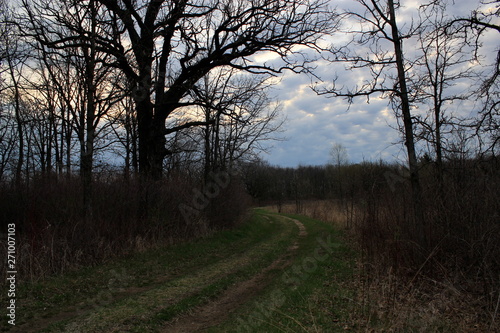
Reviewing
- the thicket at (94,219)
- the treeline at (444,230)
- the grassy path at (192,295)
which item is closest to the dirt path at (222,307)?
the grassy path at (192,295)

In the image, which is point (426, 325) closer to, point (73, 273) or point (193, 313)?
point (193, 313)

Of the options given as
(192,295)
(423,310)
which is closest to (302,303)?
(423,310)

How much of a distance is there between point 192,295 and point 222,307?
34.5 inches

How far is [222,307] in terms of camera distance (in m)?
7.04

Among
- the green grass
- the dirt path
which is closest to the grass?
the dirt path

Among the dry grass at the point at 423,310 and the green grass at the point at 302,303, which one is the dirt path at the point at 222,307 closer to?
the green grass at the point at 302,303

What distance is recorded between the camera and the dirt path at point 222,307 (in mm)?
5961

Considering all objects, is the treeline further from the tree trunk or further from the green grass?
the green grass

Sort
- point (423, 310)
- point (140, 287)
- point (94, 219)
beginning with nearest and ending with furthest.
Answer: point (423, 310), point (140, 287), point (94, 219)

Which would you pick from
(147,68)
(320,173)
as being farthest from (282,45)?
(320,173)

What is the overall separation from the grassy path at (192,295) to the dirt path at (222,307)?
0.7 inches

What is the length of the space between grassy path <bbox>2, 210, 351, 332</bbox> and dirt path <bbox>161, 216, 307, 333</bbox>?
17 mm

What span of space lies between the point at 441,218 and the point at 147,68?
12317 millimetres

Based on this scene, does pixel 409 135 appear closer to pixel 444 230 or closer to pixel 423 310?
pixel 444 230
